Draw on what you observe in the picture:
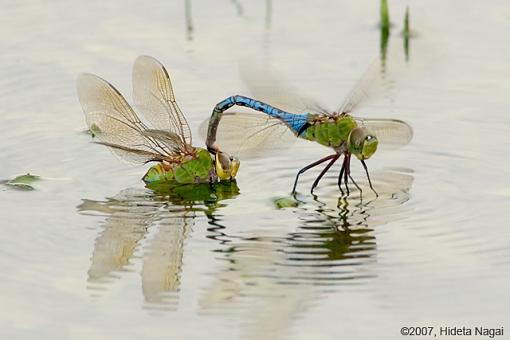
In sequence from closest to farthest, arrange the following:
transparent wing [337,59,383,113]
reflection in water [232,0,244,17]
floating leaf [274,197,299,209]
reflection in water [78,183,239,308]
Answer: reflection in water [78,183,239,308] → floating leaf [274,197,299,209] → transparent wing [337,59,383,113] → reflection in water [232,0,244,17]

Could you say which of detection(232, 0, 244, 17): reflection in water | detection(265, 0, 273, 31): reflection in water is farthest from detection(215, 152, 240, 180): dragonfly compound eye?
detection(232, 0, 244, 17): reflection in water

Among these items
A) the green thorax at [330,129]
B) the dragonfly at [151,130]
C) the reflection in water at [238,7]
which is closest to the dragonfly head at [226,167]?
the dragonfly at [151,130]

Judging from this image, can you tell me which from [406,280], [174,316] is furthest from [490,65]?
[174,316]

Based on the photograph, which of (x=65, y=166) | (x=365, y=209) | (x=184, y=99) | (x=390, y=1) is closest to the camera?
(x=365, y=209)

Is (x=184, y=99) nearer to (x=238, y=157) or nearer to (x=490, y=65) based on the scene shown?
(x=238, y=157)

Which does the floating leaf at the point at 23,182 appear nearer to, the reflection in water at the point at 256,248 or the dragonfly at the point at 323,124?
the reflection in water at the point at 256,248

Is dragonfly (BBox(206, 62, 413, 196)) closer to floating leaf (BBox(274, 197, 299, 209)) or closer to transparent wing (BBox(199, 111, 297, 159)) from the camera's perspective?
transparent wing (BBox(199, 111, 297, 159))
